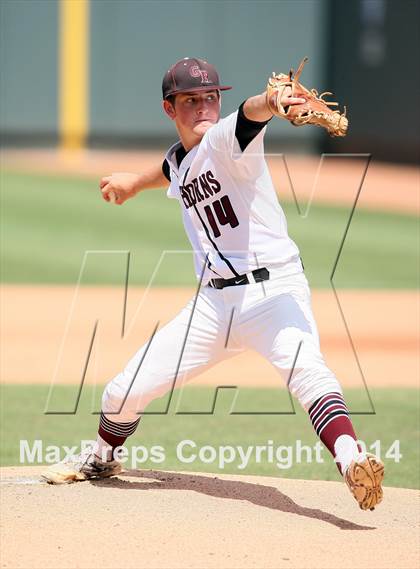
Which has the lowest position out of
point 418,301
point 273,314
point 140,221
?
point 140,221

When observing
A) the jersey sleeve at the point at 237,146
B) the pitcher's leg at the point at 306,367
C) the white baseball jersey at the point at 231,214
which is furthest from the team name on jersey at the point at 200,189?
the pitcher's leg at the point at 306,367

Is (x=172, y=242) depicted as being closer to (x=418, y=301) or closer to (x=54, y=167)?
(x=418, y=301)

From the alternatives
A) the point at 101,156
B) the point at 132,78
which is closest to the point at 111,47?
the point at 132,78

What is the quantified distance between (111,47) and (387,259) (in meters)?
13.1

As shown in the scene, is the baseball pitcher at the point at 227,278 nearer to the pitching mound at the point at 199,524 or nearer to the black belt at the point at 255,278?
the black belt at the point at 255,278

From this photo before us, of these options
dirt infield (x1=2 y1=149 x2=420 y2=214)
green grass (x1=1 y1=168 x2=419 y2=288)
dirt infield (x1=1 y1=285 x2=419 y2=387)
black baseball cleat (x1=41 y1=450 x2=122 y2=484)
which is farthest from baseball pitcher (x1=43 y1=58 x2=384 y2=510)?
dirt infield (x1=2 y1=149 x2=420 y2=214)

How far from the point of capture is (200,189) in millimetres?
4730

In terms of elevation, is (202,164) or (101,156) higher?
(202,164)

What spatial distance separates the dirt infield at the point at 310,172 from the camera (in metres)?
18.8

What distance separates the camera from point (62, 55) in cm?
2467

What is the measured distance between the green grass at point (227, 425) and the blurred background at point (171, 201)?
0.02m

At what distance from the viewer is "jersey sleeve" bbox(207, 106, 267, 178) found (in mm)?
4383

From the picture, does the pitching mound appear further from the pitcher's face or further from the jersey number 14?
the pitcher's face

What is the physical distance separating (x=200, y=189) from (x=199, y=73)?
491 mm
